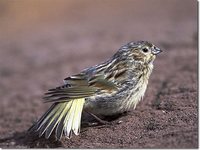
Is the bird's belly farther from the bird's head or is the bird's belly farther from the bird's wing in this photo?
the bird's head

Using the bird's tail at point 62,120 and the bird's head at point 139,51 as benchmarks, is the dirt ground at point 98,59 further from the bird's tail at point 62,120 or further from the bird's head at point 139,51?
the bird's head at point 139,51

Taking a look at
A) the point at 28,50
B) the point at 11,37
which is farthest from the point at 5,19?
the point at 28,50

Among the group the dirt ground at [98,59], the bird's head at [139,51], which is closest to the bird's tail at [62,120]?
the dirt ground at [98,59]

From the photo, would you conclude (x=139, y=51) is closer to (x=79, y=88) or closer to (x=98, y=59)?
(x=79, y=88)

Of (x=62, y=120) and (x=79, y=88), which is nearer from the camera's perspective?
(x=62, y=120)

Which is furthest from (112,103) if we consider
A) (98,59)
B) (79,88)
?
(98,59)

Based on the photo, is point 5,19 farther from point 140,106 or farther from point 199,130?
point 199,130
